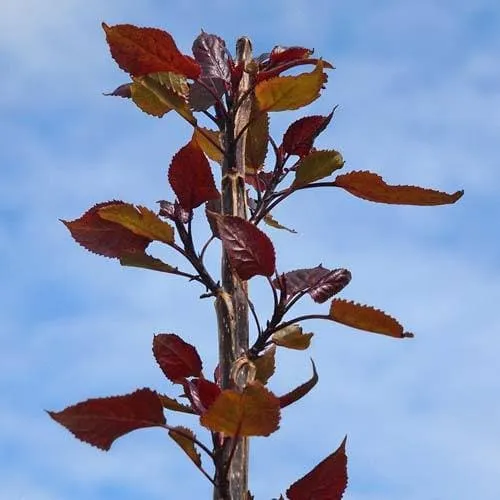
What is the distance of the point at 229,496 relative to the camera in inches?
76.3

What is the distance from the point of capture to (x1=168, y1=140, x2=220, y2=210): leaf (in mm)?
2256

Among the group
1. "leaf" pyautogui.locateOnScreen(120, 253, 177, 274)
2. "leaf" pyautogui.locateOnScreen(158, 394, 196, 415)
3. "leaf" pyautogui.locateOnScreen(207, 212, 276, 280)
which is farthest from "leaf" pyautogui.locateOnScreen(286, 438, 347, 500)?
"leaf" pyautogui.locateOnScreen(120, 253, 177, 274)

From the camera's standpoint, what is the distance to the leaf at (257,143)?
249 centimetres

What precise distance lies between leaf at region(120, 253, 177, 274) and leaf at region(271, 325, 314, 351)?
1.10 feet

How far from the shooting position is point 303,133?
8.11ft

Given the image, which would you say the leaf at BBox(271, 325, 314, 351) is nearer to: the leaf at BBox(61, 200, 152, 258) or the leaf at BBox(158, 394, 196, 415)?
the leaf at BBox(158, 394, 196, 415)

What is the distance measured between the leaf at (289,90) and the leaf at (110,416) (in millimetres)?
815

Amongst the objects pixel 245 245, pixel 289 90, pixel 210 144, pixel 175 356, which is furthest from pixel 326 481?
pixel 210 144

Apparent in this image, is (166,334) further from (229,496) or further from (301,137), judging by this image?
(301,137)

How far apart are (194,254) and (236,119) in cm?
40

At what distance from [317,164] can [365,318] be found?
483 mm

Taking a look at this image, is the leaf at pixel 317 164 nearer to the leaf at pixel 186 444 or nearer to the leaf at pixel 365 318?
the leaf at pixel 365 318

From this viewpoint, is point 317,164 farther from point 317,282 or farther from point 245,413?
point 245,413

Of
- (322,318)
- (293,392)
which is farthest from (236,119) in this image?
(293,392)
